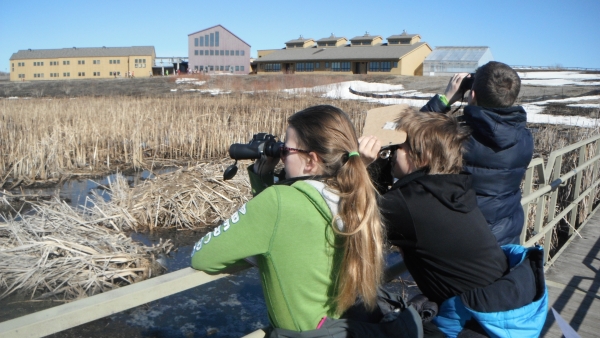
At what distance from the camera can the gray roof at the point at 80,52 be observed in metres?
61.2

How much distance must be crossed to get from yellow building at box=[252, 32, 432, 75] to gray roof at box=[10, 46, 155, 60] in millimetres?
15432

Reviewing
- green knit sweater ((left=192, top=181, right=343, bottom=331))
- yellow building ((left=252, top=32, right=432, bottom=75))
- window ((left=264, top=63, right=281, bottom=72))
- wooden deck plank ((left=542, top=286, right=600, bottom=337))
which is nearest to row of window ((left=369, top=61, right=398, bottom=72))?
yellow building ((left=252, top=32, right=432, bottom=75))

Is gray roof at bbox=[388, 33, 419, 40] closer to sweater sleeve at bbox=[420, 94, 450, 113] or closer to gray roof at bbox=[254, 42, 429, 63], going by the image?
gray roof at bbox=[254, 42, 429, 63]

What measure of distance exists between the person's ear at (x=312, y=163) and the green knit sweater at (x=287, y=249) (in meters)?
0.15

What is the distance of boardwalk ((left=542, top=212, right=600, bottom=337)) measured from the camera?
10.6 feet

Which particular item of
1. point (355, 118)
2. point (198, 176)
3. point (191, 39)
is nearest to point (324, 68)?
point (191, 39)

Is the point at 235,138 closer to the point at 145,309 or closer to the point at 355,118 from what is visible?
the point at 355,118

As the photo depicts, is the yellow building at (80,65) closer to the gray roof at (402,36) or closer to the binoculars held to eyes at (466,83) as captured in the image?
the gray roof at (402,36)

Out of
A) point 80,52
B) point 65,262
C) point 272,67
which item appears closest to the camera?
point 65,262

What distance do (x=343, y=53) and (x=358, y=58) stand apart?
3.15 metres

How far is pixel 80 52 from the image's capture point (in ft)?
203

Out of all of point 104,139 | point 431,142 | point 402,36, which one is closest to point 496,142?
point 431,142

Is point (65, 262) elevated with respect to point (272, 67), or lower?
lower

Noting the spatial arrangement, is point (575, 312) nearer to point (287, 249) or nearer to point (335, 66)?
point (287, 249)
